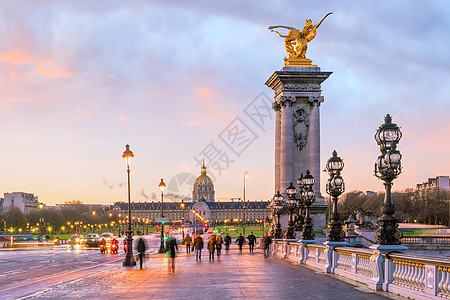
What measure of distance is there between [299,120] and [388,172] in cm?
3977

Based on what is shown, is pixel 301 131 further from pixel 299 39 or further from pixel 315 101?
pixel 299 39

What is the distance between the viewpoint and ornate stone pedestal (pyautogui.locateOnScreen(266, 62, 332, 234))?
59.2m

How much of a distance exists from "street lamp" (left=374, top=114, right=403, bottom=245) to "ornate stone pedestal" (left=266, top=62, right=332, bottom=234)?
38.7m

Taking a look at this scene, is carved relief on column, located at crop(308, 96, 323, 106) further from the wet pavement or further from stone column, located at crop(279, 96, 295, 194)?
the wet pavement

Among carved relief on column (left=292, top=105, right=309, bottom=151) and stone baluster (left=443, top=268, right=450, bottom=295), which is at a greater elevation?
carved relief on column (left=292, top=105, right=309, bottom=151)

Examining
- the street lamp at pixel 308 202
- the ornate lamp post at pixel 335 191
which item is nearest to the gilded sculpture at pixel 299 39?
the street lamp at pixel 308 202

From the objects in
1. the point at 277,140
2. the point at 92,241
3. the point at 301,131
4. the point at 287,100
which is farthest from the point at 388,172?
the point at 92,241

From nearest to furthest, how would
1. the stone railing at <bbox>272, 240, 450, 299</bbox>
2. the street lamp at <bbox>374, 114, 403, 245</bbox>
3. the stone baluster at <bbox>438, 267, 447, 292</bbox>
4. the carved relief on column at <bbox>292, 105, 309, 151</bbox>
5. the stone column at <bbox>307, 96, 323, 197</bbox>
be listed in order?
the stone baluster at <bbox>438, 267, 447, 292</bbox> → the stone railing at <bbox>272, 240, 450, 299</bbox> → the street lamp at <bbox>374, 114, 403, 245</bbox> → the stone column at <bbox>307, 96, 323, 197</bbox> → the carved relief on column at <bbox>292, 105, 309, 151</bbox>

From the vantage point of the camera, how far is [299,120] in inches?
2349

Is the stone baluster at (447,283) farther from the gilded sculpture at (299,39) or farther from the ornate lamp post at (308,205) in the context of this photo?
the gilded sculpture at (299,39)

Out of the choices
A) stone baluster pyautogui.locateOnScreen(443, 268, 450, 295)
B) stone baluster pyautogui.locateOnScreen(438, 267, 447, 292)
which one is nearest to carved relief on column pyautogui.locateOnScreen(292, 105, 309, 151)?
stone baluster pyautogui.locateOnScreen(438, 267, 447, 292)

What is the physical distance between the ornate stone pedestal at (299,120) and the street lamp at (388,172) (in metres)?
38.7

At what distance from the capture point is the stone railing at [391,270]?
14867 mm

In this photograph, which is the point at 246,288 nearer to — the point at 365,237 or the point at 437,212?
the point at 365,237
